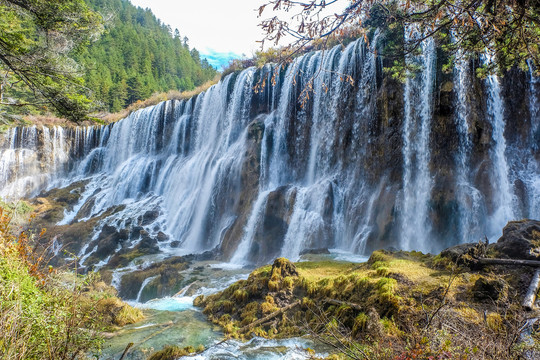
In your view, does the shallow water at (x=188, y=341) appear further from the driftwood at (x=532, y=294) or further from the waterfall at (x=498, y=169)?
the waterfall at (x=498, y=169)

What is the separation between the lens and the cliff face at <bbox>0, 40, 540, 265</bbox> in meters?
12.0

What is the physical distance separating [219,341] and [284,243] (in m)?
9.35

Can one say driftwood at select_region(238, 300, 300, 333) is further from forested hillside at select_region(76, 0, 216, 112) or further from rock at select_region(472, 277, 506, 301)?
forested hillside at select_region(76, 0, 216, 112)

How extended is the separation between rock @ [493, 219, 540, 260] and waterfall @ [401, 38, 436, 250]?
6672 millimetres

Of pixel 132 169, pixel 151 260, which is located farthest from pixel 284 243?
pixel 132 169

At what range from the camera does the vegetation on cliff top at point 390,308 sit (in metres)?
2.68

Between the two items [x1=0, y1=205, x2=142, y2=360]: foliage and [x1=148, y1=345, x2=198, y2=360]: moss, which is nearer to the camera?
[x1=0, y1=205, x2=142, y2=360]: foliage

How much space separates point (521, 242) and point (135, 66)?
6861 centimetres

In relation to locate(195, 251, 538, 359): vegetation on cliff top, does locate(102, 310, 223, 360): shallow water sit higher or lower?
lower

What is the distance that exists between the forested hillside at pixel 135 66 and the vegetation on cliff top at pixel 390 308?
4781 centimetres

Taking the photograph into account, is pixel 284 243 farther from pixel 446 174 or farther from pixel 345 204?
pixel 446 174

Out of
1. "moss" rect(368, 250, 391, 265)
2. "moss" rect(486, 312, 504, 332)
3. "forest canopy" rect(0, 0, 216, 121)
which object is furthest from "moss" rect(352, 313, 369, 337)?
"forest canopy" rect(0, 0, 216, 121)

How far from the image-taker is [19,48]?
6.12 meters

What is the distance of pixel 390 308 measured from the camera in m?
4.43
